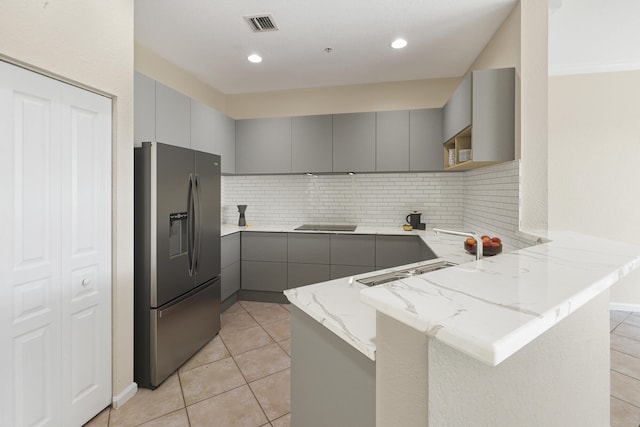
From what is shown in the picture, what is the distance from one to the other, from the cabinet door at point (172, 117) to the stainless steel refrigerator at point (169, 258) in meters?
0.46

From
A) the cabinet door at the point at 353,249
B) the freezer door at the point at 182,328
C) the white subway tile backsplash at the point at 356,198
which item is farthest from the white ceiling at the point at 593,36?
the freezer door at the point at 182,328

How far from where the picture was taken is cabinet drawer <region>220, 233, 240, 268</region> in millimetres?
3545

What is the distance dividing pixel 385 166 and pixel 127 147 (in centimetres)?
272

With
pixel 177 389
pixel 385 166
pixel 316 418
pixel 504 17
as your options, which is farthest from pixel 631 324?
pixel 177 389

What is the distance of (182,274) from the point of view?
8.18ft

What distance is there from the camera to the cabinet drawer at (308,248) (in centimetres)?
374

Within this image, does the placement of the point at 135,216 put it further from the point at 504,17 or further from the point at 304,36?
the point at 504,17

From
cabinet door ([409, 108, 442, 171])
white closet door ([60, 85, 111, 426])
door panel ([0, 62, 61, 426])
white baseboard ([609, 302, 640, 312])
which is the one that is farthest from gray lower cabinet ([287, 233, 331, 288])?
white baseboard ([609, 302, 640, 312])

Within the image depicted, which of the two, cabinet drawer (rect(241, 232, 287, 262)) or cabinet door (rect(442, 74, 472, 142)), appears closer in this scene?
cabinet door (rect(442, 74, 472, 142))

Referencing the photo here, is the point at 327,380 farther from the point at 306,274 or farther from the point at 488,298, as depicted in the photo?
the point at 306,274

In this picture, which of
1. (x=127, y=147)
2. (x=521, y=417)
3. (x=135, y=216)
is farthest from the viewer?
(x=135, y=216)

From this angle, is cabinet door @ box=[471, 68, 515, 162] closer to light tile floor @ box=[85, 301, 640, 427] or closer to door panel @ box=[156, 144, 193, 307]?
light tile floor @ box=[85, 301, 640, 427]

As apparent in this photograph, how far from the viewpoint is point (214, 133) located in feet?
12.2

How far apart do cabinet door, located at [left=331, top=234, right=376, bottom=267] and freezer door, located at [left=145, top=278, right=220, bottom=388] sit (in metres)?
1.37
